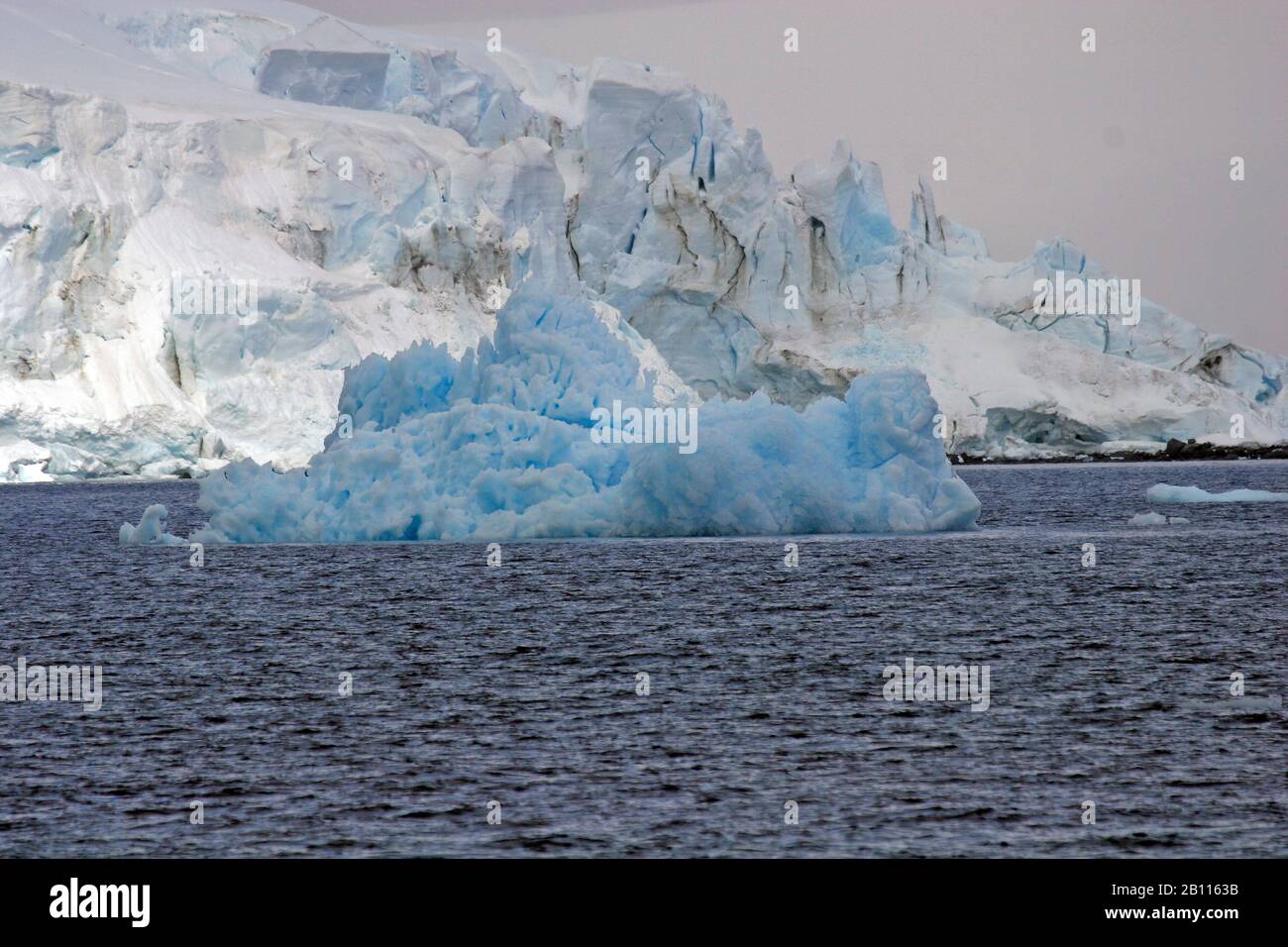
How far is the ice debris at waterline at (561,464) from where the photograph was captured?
2931cm

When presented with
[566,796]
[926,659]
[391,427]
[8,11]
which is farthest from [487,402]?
[8,11]

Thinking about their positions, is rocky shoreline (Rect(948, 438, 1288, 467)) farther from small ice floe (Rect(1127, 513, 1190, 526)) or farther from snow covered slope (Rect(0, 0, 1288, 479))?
small ice floe (Rect(1127, 513, 1190, 526))

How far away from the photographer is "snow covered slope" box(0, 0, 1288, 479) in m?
62.2

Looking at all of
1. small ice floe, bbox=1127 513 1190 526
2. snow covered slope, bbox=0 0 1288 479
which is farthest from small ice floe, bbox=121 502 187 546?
snow covered slope, bbox=0 0 1288 479

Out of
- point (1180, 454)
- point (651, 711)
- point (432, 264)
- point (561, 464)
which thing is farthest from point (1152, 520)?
point (1180, 454)

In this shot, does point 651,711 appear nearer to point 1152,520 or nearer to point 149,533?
point 149,533

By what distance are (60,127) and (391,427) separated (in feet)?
139

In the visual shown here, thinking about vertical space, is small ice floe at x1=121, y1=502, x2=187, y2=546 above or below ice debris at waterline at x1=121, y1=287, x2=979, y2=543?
below

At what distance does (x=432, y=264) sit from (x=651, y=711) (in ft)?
185

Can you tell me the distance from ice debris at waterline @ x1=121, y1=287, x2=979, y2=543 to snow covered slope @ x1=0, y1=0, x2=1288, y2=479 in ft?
96.9

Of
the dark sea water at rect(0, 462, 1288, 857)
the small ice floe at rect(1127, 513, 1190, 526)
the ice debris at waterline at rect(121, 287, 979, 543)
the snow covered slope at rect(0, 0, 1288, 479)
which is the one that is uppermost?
the snow covered slope at rect(0, 0, 1288, 479)

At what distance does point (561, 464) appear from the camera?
96.9 feet

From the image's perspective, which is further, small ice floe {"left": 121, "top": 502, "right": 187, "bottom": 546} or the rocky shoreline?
the rocky shoreline
